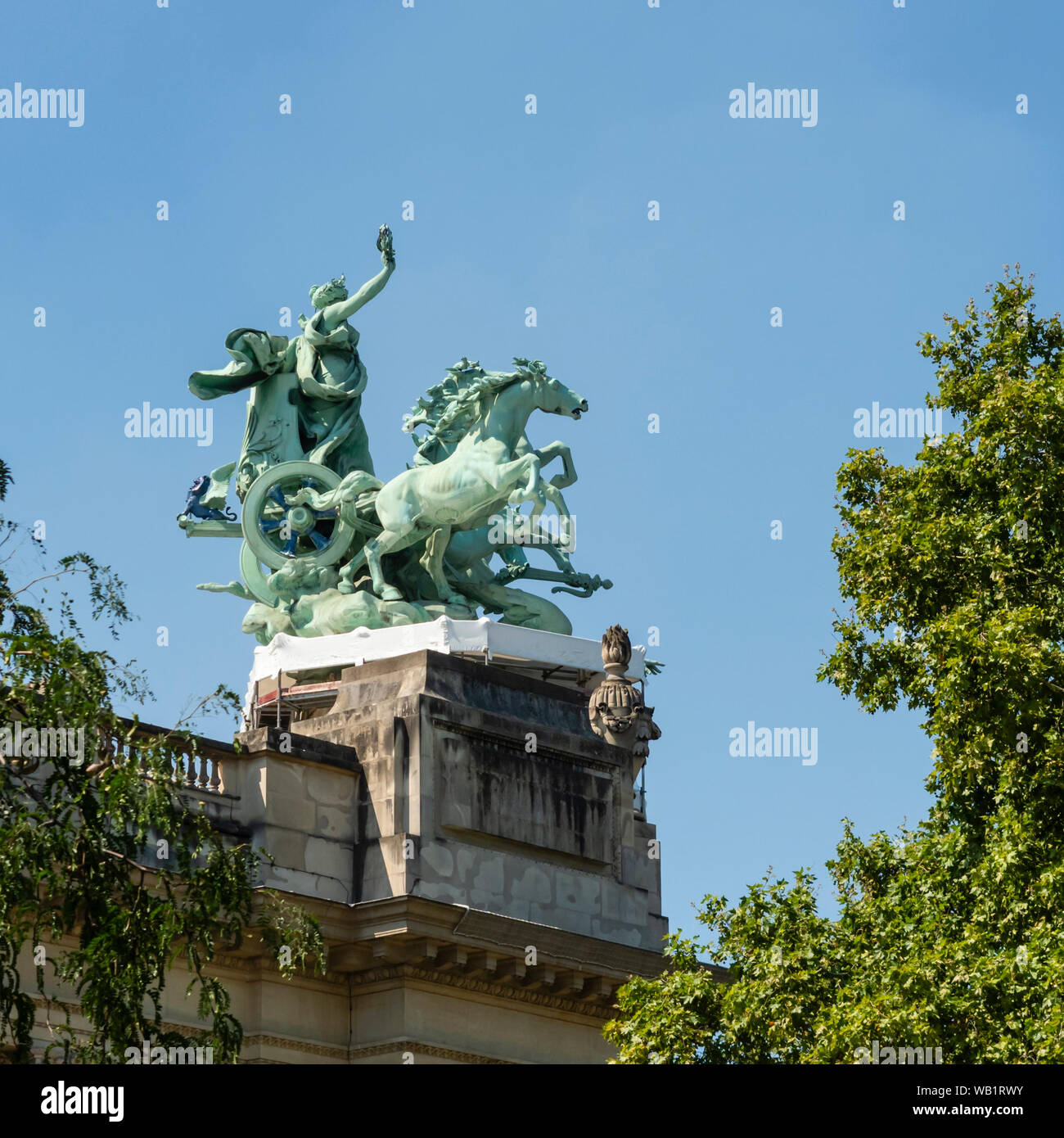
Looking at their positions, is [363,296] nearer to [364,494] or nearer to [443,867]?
[364,494]

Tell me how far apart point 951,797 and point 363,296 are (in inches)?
745

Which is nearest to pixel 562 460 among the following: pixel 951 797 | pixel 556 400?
pixel 556 400

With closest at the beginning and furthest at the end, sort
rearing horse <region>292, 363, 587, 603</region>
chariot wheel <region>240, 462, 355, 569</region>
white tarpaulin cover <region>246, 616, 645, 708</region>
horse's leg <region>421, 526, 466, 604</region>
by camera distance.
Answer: white tarpaulin cover <region>246, 616, 645, 708</region> → rearing horse <region>292, 363, 587, 603</region> → horse's leg <region>421, 526, 466, 604</region> → chariot wheel <region>240, 462, 355, 569</region>

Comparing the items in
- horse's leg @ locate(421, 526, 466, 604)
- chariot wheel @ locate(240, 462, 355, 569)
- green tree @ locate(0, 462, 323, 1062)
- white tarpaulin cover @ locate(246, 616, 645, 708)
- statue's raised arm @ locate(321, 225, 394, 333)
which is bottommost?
green tree @ locate(0, 462, 323, 1062)

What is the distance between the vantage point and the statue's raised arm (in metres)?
44.8

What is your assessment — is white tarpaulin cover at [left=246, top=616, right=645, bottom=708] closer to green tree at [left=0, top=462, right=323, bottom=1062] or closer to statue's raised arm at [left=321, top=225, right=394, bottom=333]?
statue's raised arm at [left=321, top=225, right=394, bottom=333]

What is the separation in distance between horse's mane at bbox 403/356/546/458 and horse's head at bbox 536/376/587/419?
0.18 metres

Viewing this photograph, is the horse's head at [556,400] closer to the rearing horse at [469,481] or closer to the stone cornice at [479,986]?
the rearing horse at [469,481]

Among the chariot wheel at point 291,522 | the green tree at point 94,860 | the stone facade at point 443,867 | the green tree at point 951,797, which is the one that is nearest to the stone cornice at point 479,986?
the stone facade at point 443,867

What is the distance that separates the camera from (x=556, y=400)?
43.7m

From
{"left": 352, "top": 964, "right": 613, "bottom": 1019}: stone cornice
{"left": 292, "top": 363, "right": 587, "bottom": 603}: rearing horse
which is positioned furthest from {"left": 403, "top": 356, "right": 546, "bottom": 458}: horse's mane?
{"left": 352, "top": 964, "right": 613, "bottom": 1019}: stone cornice

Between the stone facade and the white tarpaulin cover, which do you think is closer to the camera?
the stone facade

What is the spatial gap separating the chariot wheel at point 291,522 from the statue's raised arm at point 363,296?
2.81m
